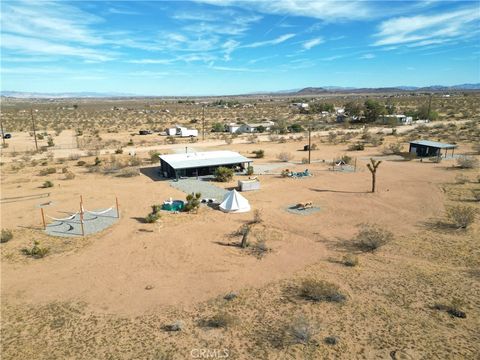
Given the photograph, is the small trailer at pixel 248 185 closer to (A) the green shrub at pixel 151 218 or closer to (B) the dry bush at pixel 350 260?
(A) the green shrub at pixel 151 218

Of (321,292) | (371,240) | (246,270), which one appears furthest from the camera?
(371,240)

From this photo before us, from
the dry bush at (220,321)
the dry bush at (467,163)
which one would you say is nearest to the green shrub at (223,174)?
the dry bush at (220,321)

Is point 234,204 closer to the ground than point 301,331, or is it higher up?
higher up

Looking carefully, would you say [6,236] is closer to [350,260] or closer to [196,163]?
[196,163]

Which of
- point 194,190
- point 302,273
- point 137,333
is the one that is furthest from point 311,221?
point 137,333

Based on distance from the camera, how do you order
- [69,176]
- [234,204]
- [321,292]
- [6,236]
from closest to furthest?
[321,292] → [6,236] → [234,204] → [69,176]

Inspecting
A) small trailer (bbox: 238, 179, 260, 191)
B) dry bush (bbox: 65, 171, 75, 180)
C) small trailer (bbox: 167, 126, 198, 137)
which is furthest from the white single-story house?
small trailer (bbox: 238, 179, 260, 191)

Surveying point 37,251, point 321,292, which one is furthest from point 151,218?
point 321,292
